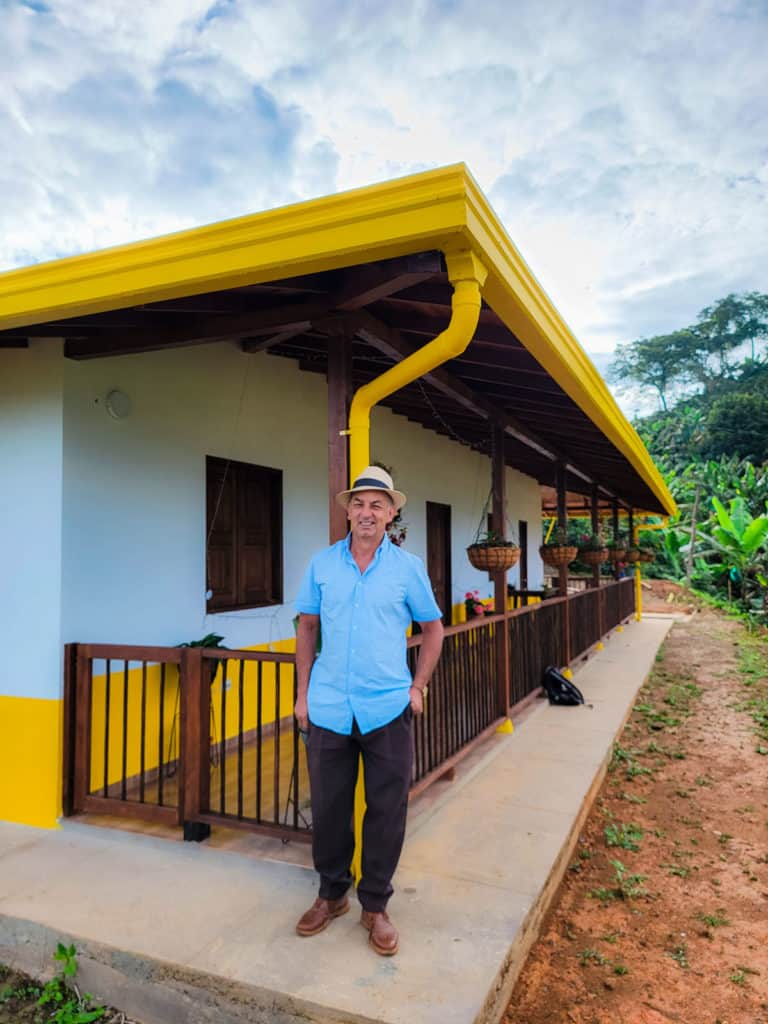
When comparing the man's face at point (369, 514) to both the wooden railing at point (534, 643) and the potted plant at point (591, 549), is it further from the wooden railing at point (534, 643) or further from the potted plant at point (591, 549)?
the potted plant at point (591, 549)

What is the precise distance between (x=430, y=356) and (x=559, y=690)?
4805mm

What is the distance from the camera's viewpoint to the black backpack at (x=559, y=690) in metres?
6.34

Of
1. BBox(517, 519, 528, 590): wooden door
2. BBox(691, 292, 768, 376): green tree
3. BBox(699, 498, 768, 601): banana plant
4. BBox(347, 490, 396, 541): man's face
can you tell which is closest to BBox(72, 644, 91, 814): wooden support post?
BBox(347, 490, 396, 541): man's face

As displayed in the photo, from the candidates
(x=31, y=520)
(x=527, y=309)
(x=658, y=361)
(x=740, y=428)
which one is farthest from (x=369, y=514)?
(x=658, y=361)

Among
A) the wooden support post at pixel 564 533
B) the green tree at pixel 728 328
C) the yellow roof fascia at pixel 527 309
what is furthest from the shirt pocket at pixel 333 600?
the green tree at pixel 728 328

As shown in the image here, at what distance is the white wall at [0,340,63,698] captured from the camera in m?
3.44

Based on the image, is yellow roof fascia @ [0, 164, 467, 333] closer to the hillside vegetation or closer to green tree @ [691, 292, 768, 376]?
the hillside vegetation

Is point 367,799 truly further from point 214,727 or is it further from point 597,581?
point 597,581

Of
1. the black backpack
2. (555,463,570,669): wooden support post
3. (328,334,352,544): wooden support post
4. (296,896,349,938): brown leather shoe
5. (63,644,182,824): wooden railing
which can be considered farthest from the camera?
(555,463,570,669): wooden support post

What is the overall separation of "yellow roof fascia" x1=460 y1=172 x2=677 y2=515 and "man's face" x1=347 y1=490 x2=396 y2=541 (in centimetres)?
87

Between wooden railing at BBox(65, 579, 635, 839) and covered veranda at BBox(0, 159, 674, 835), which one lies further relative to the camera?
wooden railing at BBox(65, 579, 635, 839)

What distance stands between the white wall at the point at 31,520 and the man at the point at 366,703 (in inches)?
68.0

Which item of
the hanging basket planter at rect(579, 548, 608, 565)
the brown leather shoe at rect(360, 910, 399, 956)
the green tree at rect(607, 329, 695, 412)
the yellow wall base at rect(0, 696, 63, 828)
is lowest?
the brown leather shoe at rect(360, 910, 399, 956)

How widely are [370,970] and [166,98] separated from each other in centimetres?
2789
